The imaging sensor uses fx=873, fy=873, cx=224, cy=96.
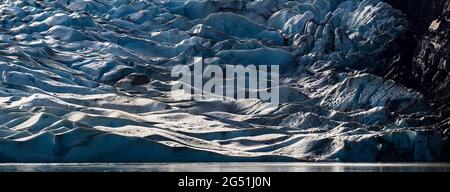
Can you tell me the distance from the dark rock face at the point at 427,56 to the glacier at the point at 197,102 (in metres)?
3.19

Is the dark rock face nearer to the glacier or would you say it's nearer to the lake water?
the glacier

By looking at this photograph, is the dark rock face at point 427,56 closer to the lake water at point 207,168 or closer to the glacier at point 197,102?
the glacier at point 197,102

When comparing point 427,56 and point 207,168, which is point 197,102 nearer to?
point 427,56

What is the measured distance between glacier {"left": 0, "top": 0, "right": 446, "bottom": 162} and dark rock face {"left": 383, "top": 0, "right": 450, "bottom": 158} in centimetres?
319

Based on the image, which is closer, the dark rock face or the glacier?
the glacier

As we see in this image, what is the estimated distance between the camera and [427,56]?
154 metres

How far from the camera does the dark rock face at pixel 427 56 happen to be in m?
146

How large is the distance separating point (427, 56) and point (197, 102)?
44.1 m

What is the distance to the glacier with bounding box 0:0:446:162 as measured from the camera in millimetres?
97438

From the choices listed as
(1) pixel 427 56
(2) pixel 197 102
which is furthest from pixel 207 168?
(1) pixel 427 56

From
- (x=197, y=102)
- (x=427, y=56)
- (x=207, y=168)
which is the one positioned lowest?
(x=197, y=102)

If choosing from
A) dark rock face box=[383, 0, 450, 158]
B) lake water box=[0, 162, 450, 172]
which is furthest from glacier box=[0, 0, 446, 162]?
lake water box=[0, 162, 450, 172]
